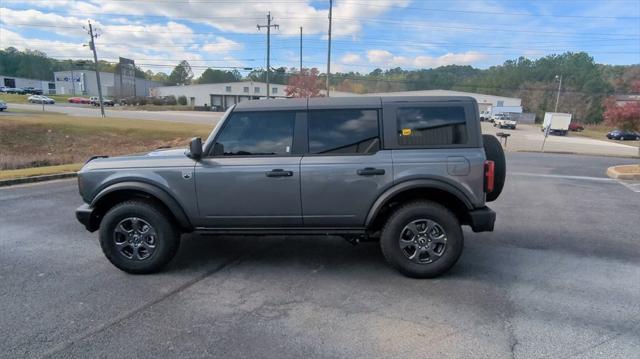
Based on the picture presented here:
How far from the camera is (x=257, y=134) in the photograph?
4.25 meters

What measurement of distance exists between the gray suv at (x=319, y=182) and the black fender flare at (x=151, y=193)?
0.01 m

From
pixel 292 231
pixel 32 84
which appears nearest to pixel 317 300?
pixel 292 231

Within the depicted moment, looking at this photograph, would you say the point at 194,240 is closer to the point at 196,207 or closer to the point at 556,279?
the point at 196,207

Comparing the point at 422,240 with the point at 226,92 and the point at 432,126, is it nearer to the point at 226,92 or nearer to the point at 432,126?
A: the point at 432,126

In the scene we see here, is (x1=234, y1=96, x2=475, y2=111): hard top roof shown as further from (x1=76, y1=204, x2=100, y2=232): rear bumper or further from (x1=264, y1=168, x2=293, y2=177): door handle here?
(x1=76, y1=204, x2=100, y2=232): rear bumper

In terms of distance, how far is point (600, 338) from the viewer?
313 centimetres

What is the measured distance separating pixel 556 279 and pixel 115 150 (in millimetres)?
20735

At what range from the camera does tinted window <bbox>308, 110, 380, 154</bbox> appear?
163 inches

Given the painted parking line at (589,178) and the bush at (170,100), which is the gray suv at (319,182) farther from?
the bush at (170,100)

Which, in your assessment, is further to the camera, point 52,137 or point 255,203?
point 52,137

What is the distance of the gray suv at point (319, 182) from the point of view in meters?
4.08

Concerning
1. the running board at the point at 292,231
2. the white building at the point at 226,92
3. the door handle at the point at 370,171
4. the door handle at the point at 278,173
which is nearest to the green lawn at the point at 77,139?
the running board at the point at 292,231

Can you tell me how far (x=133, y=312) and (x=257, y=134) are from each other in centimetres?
204

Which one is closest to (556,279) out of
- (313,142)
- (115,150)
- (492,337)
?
(492,337)
